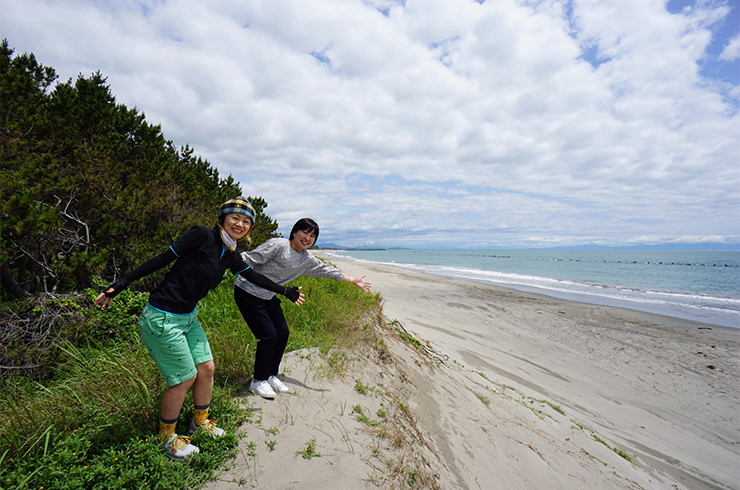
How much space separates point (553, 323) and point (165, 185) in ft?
42.5

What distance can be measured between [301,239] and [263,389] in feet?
4.97

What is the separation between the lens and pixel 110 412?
279 centimetres

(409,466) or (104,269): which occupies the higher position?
(104,269)

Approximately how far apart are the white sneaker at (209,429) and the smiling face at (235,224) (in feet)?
4.84

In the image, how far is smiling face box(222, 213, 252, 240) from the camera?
2729mm

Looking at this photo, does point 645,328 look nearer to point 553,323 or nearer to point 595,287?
point 553,323

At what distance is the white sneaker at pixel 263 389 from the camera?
332 centimetres

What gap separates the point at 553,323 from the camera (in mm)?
12508

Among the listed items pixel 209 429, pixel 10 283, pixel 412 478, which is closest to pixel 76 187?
pixel 10 283

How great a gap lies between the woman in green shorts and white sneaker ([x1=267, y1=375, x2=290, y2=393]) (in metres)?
0.81

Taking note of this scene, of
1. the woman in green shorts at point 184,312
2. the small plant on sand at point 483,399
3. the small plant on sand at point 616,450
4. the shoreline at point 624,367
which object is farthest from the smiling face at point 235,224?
the shoreline at point 624,367

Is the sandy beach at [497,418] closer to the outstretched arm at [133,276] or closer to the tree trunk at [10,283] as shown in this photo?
the outstretched arm at [133,276]

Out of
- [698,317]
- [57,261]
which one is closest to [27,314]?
[57,261]

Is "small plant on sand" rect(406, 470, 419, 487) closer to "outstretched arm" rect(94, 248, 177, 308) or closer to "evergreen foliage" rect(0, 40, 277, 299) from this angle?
"outstretched arm" rect(94, 248, 177, 308)
